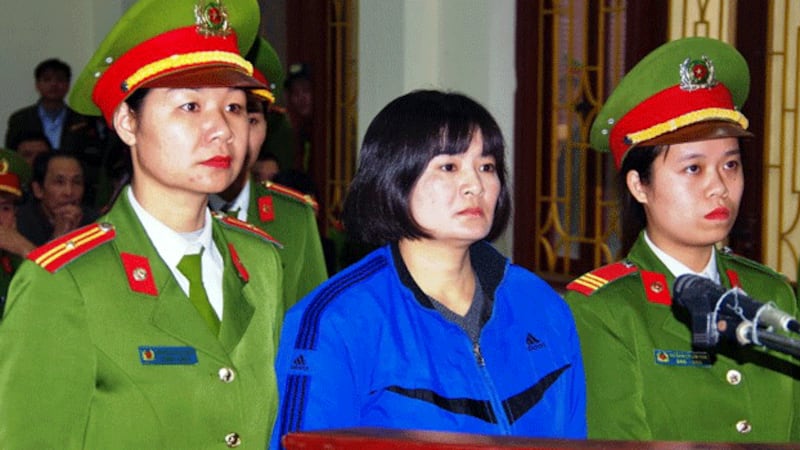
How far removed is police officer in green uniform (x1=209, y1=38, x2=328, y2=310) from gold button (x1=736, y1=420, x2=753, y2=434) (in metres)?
1.15

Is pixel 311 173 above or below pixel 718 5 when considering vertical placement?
below

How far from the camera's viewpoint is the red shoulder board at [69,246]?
2287 mm

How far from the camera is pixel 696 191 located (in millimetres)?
2773

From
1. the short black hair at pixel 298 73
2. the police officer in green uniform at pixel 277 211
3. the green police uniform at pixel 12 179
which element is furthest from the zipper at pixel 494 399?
the short black hair at pixel 298 73

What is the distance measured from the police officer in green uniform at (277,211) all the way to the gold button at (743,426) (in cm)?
115

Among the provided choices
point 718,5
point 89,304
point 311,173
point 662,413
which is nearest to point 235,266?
point 89,304

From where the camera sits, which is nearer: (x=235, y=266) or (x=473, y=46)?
(x=235, y=266)

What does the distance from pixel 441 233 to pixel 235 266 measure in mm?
353

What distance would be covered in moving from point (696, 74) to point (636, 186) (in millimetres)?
236

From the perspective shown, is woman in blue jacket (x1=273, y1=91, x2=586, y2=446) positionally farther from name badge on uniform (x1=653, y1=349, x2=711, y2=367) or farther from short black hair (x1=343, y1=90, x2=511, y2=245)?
name badge on uniform (x1=653, y1=349, x2=711, y2=367)

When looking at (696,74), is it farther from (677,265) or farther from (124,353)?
(124,353)

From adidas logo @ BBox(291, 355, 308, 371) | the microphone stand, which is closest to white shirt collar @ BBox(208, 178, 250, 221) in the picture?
adidas logo @ BBox(291, 355, 308, 371)

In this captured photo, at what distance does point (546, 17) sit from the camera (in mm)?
6320

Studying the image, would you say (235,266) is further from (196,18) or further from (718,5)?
(718,5)
